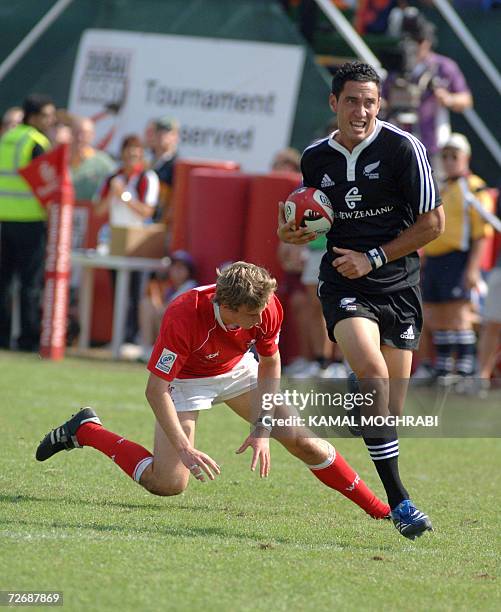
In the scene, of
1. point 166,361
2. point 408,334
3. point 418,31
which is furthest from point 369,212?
point 418,31

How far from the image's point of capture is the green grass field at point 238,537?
15.7 ft

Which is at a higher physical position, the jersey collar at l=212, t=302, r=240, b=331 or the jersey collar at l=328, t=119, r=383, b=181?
the jersey collar at l=328, t=119, r=383, b=181

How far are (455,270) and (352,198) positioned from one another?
5.66m

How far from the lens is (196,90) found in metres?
15.3

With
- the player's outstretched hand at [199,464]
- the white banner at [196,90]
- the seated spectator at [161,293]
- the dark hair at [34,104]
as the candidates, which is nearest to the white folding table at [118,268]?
the seated spectator at [161,293]

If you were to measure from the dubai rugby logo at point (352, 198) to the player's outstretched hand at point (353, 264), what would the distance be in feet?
0.82

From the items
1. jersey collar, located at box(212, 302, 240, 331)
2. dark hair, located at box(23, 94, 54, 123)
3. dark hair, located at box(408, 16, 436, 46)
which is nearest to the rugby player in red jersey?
jersey collar, located at box(212, 302, 240, 331)

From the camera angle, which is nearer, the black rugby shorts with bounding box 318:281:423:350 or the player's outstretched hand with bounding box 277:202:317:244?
the black rugby shorts with bounding box 318:281:423:350

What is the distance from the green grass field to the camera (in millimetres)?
4785

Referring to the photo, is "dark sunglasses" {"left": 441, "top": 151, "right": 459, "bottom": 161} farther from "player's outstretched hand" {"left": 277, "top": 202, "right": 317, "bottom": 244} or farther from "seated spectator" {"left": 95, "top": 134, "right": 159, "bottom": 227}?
"player's outstretched hand" {"left": 277, "top": 202, "right": 317, "bottom": 244}

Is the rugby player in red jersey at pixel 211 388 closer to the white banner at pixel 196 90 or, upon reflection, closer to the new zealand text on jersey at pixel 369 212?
the new zealand text on jersey at pixel 369 212

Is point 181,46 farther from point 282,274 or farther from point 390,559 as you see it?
point 390,559

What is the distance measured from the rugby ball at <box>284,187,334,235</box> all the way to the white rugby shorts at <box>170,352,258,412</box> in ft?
2.51

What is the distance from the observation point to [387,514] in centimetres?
645
